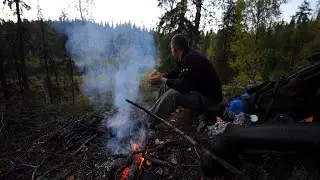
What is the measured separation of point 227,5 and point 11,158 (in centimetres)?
2508

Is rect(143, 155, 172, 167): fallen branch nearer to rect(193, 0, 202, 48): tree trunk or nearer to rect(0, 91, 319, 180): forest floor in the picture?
rect(0, 91, 319, 180): forest floor

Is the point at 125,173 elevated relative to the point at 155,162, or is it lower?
lower

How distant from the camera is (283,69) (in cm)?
2966

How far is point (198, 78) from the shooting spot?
5.10 m

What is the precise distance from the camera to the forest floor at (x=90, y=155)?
11.1 ft

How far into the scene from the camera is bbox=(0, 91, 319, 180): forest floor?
3394 mm

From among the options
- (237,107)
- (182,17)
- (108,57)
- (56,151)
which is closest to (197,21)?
(182,17)

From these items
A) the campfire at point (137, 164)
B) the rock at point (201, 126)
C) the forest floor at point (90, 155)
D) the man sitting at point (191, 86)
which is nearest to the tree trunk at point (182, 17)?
the forest floor at point (90, 155)

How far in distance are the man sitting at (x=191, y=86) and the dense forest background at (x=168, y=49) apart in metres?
9.24

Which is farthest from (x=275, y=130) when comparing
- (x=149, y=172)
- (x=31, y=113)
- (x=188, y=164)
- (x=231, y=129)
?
(x=31, y=113)

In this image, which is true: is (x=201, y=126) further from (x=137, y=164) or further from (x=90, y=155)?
(x=90, y=155)

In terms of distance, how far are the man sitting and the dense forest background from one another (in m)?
9.24

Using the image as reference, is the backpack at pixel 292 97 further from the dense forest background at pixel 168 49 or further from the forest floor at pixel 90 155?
the dense forest background at pixel 168 49

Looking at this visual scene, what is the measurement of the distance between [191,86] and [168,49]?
1084 cm
